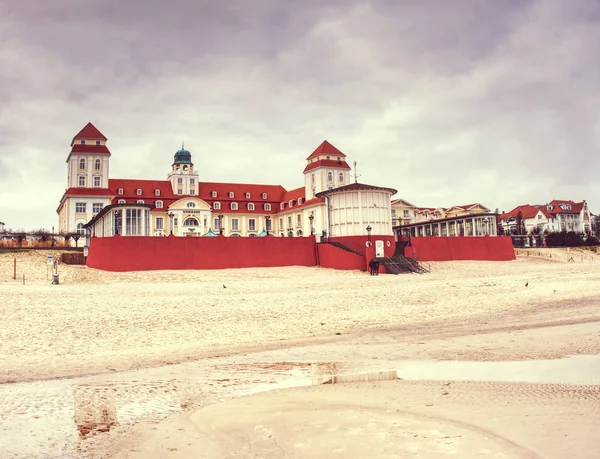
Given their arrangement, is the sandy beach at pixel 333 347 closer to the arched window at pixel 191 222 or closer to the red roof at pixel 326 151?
the arched window at pixel 191 222

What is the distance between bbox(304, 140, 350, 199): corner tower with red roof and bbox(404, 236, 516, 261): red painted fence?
29996 mm

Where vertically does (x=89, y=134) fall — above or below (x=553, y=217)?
above

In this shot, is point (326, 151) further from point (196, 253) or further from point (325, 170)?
point (196, 253)

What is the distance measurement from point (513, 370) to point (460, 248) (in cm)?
3913

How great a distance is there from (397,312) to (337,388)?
34.2ft

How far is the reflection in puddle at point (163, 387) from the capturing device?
6.50 metres

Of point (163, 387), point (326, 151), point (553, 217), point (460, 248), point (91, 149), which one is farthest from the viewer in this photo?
point (553, 217)

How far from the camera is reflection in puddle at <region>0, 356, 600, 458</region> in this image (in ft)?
21.3

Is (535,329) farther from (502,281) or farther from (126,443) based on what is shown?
(502,281)

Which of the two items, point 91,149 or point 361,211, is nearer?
point 361,211

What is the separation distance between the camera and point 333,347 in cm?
1267

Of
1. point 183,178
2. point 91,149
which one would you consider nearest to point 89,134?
point 91,149

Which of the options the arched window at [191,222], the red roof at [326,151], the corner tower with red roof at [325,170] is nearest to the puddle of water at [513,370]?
the corner tower with red roof at [325,170]

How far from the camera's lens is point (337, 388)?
8406 mm
